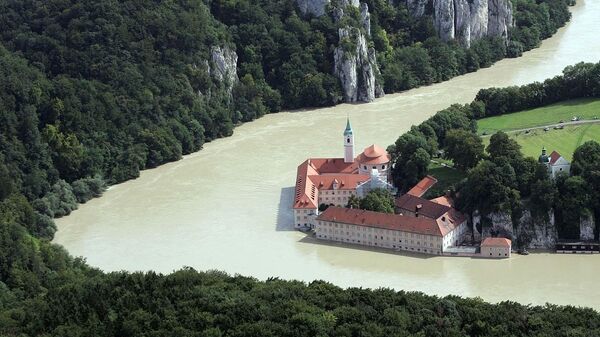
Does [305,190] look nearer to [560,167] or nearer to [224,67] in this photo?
[560,167]

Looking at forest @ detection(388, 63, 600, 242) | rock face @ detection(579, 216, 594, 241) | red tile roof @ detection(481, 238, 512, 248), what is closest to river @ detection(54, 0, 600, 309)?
red tile roof @ detection(481, 238, 512, 248)

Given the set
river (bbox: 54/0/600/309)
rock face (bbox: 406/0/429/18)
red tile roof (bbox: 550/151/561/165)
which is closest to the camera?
river (bbox: 54/0/600/309)

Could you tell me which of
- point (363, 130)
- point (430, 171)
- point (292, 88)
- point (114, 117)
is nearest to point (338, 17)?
point (292, 88)

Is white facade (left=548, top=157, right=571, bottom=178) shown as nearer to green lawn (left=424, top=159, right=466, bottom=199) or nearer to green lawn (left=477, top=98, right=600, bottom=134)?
green lawn (left=424, top=159, right=466, bottom=199)

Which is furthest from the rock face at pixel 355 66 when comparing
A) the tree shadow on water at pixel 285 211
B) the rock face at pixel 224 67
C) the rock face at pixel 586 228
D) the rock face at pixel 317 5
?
the rock face at pixel 586 228

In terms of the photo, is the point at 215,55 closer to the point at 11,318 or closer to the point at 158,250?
the point at 158,250

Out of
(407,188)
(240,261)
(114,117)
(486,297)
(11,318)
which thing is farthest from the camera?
(114,117)
